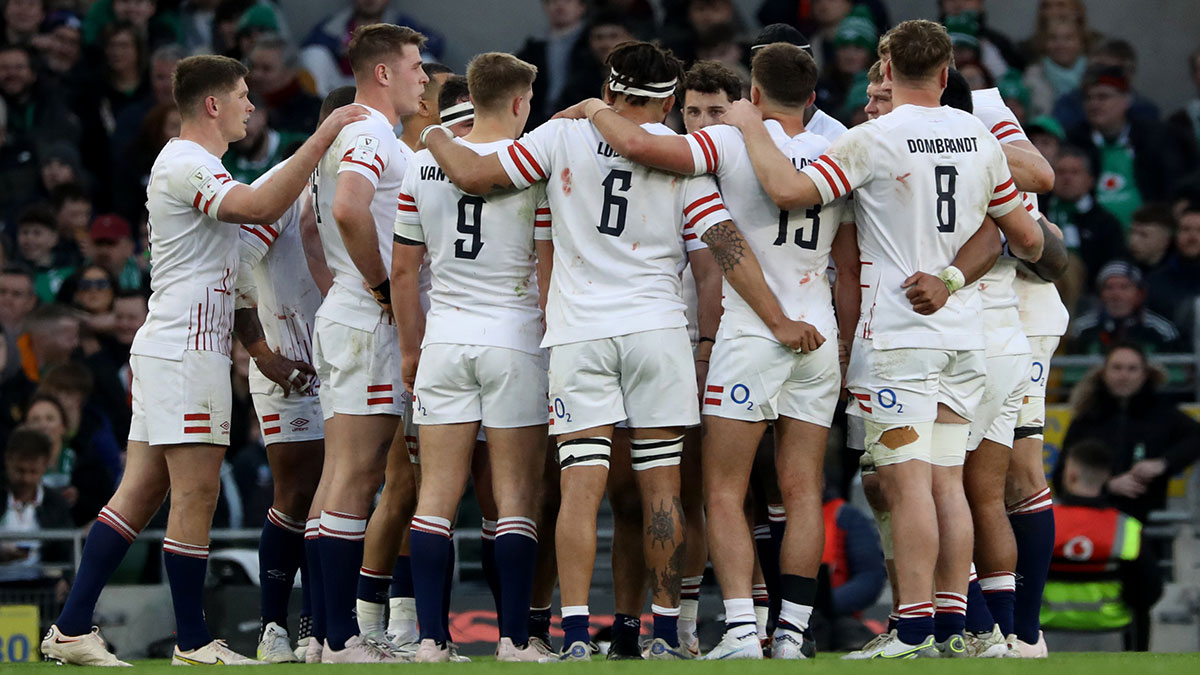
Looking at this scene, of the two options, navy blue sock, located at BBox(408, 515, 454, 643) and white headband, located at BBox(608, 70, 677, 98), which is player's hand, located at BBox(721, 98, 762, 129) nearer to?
white headband, located at BBox(608, 70, 677, 98)

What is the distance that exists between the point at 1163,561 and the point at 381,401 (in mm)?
6260

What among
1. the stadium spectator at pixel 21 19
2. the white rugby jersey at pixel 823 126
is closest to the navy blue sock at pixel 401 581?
the white rugby jersey at pixel 823 126

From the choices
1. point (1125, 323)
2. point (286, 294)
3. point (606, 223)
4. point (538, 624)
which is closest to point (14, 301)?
point (286, 294)

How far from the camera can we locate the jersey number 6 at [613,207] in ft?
22.1

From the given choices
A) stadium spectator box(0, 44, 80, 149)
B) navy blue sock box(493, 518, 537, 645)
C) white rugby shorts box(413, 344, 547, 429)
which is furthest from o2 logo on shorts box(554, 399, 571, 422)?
stadium spectator box(0, 44, 80, 149)

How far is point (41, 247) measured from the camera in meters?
13.5

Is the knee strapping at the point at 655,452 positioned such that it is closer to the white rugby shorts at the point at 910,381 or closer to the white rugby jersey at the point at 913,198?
the white rugby shorts at the point at 910,381

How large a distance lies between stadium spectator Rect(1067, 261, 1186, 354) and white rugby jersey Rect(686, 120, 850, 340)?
6.11 m

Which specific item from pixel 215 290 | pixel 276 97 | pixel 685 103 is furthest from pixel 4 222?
pixel 685 103

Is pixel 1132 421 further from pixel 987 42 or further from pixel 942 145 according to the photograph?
pixel 942 145

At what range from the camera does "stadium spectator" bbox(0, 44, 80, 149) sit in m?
14.2

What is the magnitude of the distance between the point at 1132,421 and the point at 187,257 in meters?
7.01

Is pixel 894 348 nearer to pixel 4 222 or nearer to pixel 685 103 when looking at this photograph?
pixel 685 103

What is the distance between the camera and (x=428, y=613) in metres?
6.79
